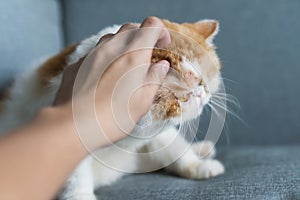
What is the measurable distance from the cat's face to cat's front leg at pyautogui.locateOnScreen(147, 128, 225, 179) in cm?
13

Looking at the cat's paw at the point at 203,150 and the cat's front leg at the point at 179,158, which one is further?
the cat's paw at the point at 203,150

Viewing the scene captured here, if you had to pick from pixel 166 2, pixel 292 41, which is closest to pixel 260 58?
pixel 292 41

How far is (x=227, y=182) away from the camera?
2.58ft

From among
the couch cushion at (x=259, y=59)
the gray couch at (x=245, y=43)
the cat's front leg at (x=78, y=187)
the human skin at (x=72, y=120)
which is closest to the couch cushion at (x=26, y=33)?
the gray couch at (x=245, y=43)

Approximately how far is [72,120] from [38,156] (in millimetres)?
59

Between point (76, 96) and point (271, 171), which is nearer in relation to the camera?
point (76, 96)

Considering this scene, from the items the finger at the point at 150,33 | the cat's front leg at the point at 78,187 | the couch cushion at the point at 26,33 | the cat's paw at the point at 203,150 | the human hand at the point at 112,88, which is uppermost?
the finger at the point at 150,33

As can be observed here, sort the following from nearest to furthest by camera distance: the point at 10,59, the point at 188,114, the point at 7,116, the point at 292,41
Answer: the point at 188,114 → the point at 7,116 → the point at 10,59 → the point at 292,41

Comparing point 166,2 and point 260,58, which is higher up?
point 166,2

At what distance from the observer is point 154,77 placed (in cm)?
58

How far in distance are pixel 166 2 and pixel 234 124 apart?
46 centimetres

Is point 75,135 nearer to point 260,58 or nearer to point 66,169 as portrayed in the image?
point 66,169

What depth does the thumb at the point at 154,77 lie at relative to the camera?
0.56 m

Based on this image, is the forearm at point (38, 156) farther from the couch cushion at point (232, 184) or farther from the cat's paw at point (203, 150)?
the cat's paw at point (203, 150)
